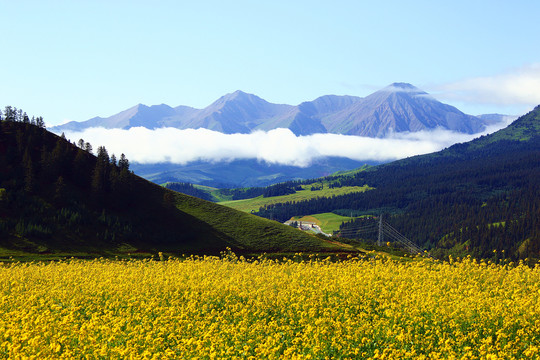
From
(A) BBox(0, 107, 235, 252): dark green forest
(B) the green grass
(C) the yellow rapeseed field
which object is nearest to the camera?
(C) the yellow rapeseed field

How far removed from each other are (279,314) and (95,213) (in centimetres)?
8631

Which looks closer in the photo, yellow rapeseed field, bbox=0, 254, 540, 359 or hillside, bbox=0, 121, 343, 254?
yellow rapeseed field, bbox=0, 254, 540, 359

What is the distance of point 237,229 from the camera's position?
110 m

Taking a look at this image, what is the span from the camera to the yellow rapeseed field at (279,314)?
37.4 feet

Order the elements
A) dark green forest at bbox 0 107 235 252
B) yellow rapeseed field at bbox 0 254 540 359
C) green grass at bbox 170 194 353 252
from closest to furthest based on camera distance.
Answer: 1. yellow rapeseed field at bbox 0 254 540 359
2. dark green forest at bbox 0 107 235 252
3. green grass at bbox 170 194 353 252

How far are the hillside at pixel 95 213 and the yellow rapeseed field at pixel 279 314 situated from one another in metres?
66.6

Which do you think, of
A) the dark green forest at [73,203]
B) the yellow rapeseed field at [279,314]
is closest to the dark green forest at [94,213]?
the dark green forest at [73,203]

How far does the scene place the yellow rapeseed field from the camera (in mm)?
11414

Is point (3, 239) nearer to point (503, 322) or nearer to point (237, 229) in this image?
point (237, 229)

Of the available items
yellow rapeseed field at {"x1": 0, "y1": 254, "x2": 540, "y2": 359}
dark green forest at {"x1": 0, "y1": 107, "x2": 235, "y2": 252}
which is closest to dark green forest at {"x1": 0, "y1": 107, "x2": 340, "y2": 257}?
dark green forest at {"x1": 0, "y1": 107, "x2": 235, "y2": 252}

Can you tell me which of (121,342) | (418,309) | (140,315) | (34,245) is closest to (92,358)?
(121,342)

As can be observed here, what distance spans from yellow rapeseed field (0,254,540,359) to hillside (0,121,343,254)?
2623 inches

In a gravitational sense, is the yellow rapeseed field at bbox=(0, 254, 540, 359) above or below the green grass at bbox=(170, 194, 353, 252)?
above

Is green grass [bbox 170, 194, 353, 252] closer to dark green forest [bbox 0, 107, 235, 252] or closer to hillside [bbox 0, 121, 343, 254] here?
hillside [bbox 0, 121, 343, 254]
